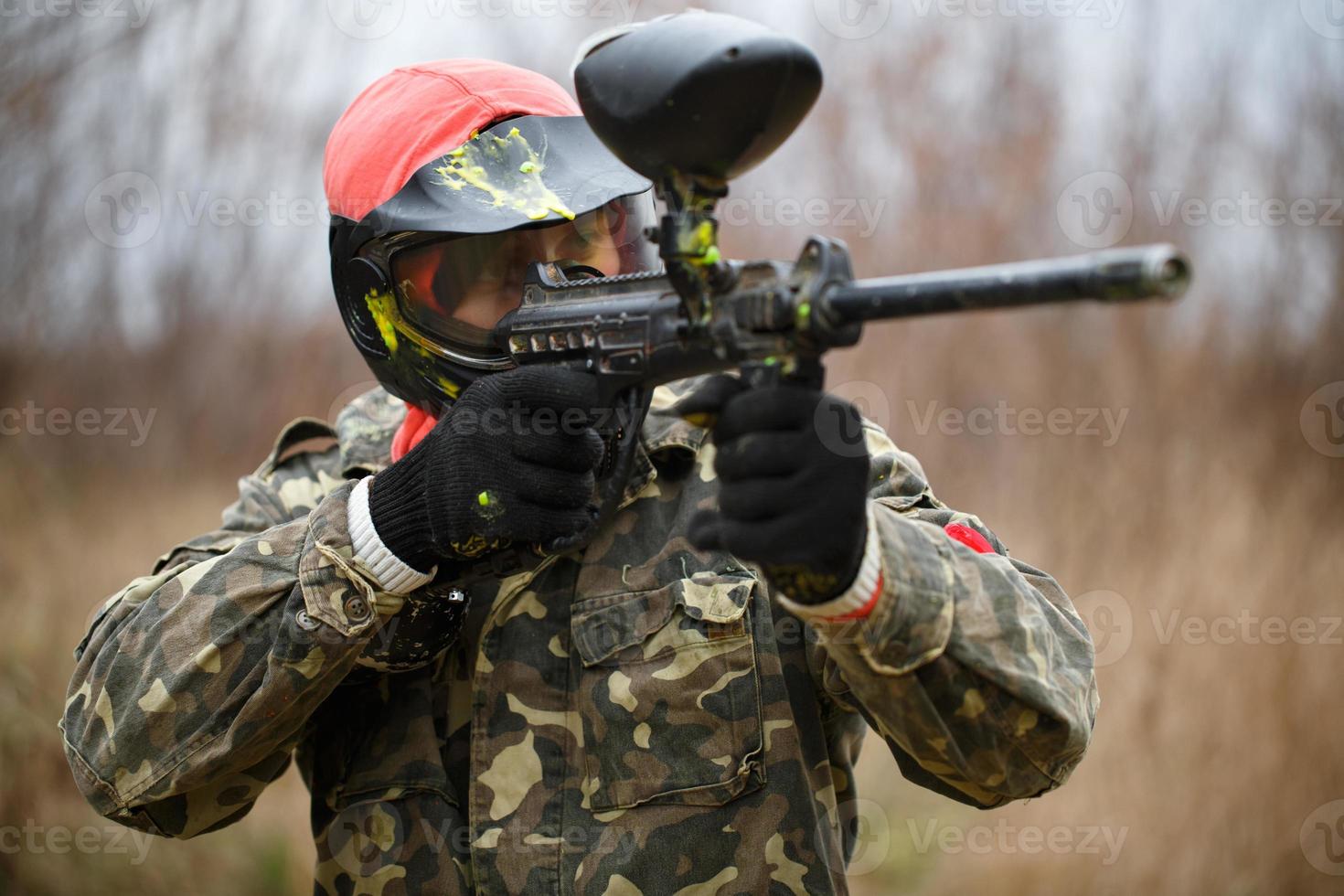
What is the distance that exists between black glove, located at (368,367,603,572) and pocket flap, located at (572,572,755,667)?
23 cm

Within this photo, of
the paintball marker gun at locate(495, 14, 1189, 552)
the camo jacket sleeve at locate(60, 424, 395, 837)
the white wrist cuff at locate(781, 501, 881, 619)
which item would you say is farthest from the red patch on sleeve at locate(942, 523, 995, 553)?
the camo jacket sleeve at locate(60, 424, 395, 837)

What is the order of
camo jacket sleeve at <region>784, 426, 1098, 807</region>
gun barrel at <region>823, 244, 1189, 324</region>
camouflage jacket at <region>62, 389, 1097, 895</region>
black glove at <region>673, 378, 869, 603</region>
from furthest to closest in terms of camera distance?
camouflage jacket at <region>62, 389, 1097, 895</region>, camo jacket sleeve at <region>784, 426, 1098, 807</region>, black glove at <region>673, 378, 869, 603</region>, gun barrel at <region>823, 244, 1189, 324</region>

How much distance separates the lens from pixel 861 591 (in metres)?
1.65

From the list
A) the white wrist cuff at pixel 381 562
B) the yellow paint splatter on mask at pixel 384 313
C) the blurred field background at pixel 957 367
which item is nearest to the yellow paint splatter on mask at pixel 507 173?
the yellow paint splatter on mask at pixel 384 313

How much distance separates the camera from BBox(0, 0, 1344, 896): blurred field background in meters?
4.68

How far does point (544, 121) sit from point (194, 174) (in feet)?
10.7

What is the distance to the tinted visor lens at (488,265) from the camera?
2.36m

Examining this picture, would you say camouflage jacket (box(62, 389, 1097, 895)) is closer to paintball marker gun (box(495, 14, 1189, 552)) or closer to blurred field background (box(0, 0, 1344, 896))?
paintball marker gun (box(495, 14, 1189, 552))

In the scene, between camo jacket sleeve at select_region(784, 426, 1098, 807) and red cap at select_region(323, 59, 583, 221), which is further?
red cap at select_region(323, 59, 583, 221)

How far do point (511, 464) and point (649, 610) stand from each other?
0.42 metres

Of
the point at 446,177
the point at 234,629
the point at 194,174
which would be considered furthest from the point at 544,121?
the point at 194,174

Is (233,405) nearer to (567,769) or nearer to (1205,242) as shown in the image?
(567,769)

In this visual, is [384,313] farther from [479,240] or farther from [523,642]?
[523,642]

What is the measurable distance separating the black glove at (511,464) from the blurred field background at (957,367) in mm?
3280
